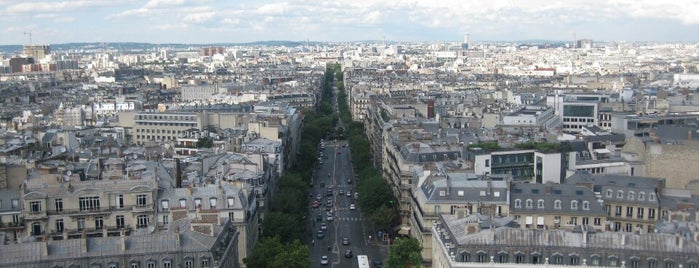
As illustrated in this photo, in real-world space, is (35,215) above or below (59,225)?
above

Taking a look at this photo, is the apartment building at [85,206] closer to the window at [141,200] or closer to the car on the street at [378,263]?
the window at [141,200]

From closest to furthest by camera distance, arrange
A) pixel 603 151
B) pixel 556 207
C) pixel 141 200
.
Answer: pixel 141 200, pixel 556 207, pixel 603 151

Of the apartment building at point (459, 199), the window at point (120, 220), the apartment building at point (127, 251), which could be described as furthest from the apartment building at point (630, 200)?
the window at point (120, 220)

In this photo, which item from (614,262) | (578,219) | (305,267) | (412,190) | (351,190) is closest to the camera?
(614,262)

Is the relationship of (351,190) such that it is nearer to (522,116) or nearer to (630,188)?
(522,116)

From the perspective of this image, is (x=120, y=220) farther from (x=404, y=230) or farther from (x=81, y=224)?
(x=404, y=230)

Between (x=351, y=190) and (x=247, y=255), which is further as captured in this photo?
(x=351, y=190)

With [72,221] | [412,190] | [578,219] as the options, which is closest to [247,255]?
[72,221]

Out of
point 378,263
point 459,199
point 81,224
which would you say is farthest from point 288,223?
point 81,224
